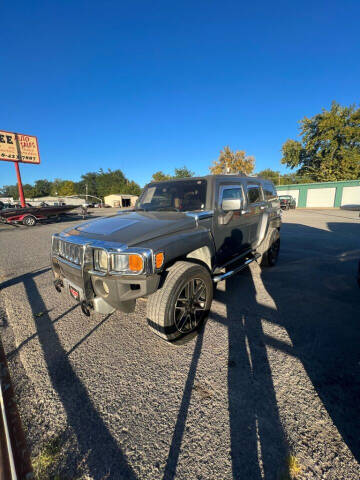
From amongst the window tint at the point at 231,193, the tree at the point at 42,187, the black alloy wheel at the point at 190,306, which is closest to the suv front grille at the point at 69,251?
the black alloy wheel at the point at 190,306

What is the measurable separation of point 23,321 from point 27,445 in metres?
1.87

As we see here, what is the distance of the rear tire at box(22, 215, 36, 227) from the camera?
542 inches

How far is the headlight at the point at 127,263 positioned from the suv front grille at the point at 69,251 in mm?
478

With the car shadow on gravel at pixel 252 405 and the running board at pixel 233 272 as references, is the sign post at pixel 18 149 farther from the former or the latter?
the car shadow on gravel at pixel 252 405

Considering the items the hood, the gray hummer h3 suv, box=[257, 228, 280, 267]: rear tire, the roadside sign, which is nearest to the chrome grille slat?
the gray hummer h3 suv

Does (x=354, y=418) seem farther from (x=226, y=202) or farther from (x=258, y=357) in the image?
(x=226, y=202)

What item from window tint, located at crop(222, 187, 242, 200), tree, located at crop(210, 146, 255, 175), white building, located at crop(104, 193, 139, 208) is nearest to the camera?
window tint, located at crop(222, 187, 242, 200)

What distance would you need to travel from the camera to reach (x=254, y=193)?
164 inches

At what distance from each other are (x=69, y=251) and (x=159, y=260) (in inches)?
43.0

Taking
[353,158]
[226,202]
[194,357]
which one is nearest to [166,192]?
[226,202]

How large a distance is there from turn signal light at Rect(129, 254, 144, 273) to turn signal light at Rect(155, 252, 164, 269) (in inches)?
5.9

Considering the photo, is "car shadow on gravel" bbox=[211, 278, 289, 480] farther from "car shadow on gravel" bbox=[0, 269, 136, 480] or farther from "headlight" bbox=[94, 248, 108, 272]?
"headlight" bbox=[94, 248, 108, 272]

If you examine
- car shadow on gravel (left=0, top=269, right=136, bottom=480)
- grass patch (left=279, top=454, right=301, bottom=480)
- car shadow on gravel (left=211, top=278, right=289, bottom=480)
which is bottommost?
car shadow on gravel (left=0, top=269, right=136, bottom=480)

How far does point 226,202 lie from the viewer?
308 centimetres
